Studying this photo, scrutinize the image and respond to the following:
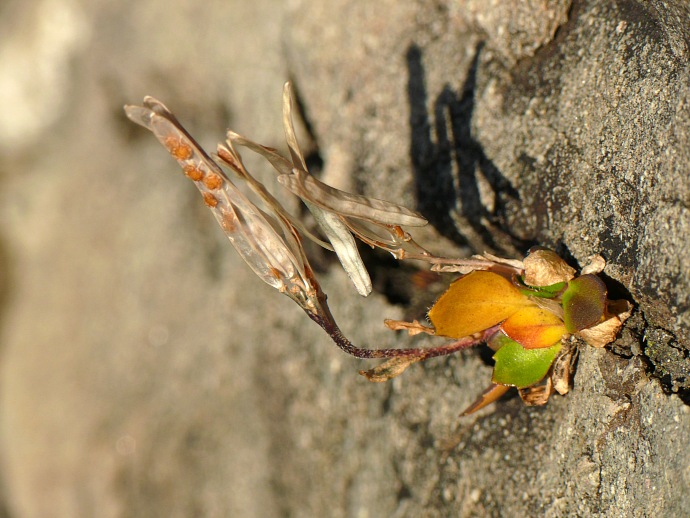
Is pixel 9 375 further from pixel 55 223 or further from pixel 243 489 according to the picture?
pixel 243 489

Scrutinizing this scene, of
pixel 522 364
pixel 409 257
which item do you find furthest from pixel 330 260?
pixel 522 364

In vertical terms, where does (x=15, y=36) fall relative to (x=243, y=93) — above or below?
above

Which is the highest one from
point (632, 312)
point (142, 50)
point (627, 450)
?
point (142, 50)

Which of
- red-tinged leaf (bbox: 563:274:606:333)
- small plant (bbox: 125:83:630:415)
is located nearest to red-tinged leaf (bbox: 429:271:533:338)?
small plant (bbox: 125:83:630:415)

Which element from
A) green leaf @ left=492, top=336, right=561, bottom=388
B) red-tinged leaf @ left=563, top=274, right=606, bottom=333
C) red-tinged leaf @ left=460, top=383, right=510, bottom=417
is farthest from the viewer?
red-tinged leaf @ left=460, top=383, right=510, bottom=417

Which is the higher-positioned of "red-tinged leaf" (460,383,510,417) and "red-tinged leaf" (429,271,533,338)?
"red-tinged leaf" (429,271,533,338)

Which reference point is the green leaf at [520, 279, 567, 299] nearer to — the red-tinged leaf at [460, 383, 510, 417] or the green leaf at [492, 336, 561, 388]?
the green leaf at [492, 336, 561, 388]

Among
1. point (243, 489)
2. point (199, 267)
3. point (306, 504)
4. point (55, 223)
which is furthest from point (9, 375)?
point (306, 504)

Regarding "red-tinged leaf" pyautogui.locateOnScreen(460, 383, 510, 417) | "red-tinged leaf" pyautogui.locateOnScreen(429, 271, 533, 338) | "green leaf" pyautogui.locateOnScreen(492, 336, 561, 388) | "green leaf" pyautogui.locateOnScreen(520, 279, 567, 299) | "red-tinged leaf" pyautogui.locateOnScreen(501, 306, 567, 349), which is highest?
"red-tinged leaf" pyautogui.locateOnScreen(429, 271, 533, 338)
